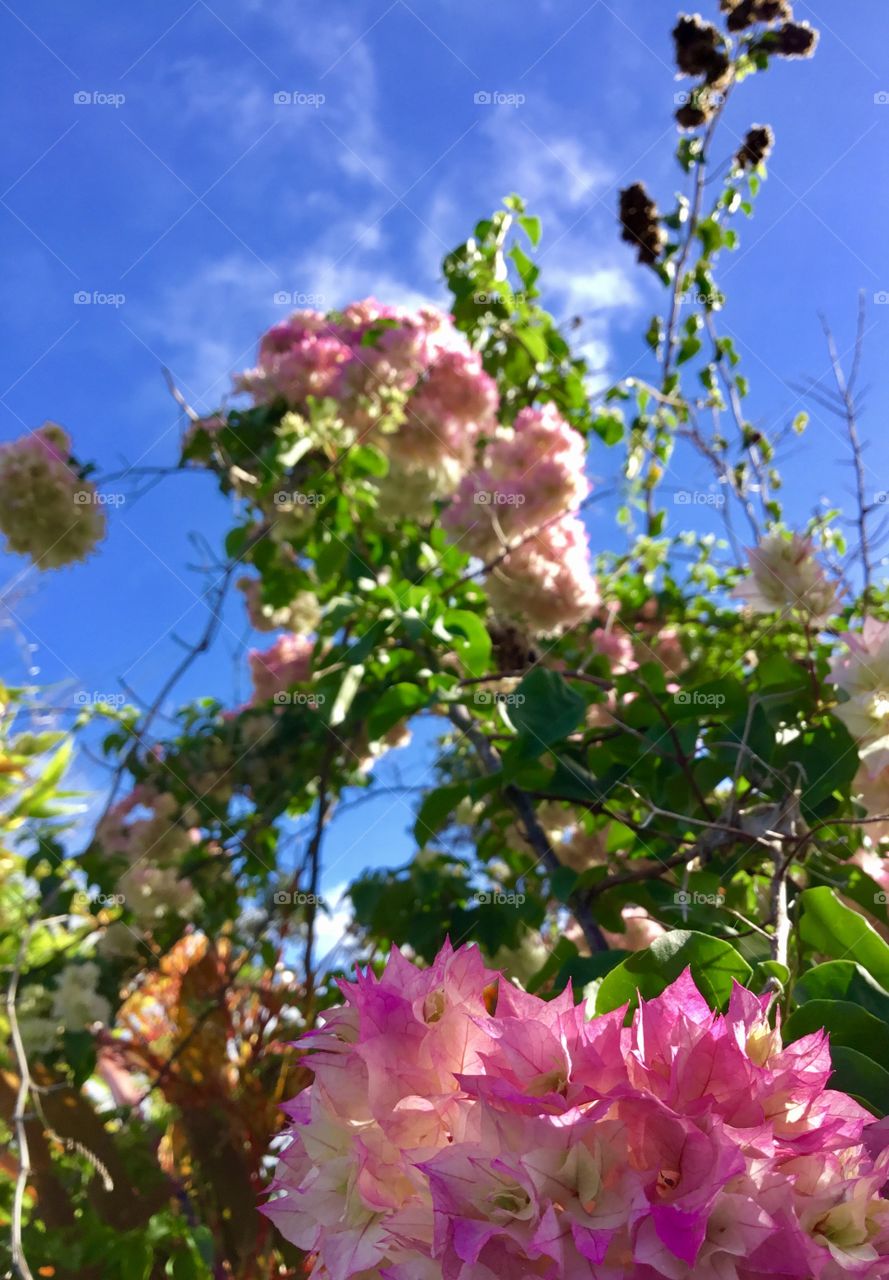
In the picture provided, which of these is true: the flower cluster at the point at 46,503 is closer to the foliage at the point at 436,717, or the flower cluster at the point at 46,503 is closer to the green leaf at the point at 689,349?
the foliage at the point at 436,717

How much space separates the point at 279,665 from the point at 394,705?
36.4 inches

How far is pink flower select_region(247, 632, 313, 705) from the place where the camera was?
6.85 feet

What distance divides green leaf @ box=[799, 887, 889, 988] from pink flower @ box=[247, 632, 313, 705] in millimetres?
1552

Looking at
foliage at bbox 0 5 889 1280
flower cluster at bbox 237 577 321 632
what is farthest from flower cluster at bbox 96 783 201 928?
flower cluster at bbox 237 577 321 632

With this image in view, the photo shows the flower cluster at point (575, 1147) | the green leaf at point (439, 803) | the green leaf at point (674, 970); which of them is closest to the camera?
the flower cluster at point (575, 1147)

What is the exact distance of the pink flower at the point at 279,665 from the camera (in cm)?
209

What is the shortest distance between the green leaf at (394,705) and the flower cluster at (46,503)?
0.92 m

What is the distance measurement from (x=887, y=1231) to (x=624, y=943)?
0.90 metres

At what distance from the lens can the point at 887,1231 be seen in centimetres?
32

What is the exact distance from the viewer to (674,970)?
458 mm

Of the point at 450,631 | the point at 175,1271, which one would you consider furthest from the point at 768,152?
the point at 175,1271
